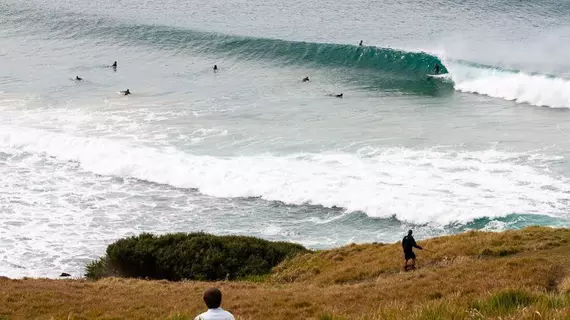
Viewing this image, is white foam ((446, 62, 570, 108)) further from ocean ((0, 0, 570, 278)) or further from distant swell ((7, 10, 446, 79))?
distant swell ((7, 10, 446, 79))

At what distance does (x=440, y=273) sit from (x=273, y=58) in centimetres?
5128

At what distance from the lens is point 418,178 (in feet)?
118

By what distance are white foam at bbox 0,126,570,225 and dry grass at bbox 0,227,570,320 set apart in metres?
7.76

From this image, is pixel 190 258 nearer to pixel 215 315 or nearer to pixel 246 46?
pixel 215 315

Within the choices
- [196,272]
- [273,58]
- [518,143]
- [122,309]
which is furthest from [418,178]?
[273,58]

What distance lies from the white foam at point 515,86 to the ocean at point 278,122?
6.9 inches

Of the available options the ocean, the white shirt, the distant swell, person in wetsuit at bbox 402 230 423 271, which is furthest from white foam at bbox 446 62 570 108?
the white shirt

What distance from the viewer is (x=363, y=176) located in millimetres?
36688

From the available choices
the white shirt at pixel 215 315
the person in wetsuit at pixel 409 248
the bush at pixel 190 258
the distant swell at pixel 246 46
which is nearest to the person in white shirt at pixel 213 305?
the white shirt at pixel 215 315

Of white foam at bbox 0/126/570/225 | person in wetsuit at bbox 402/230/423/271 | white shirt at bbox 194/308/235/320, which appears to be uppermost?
white shirt at bbox 194/308/235/320

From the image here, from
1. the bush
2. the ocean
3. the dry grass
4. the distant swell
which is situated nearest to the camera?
the dry grass

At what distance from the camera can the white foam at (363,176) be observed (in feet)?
105

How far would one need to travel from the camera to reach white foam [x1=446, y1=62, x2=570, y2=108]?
54438 millimetres

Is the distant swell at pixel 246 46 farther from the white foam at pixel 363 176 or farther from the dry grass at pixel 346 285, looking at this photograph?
the dry grass at pixel 346 285
